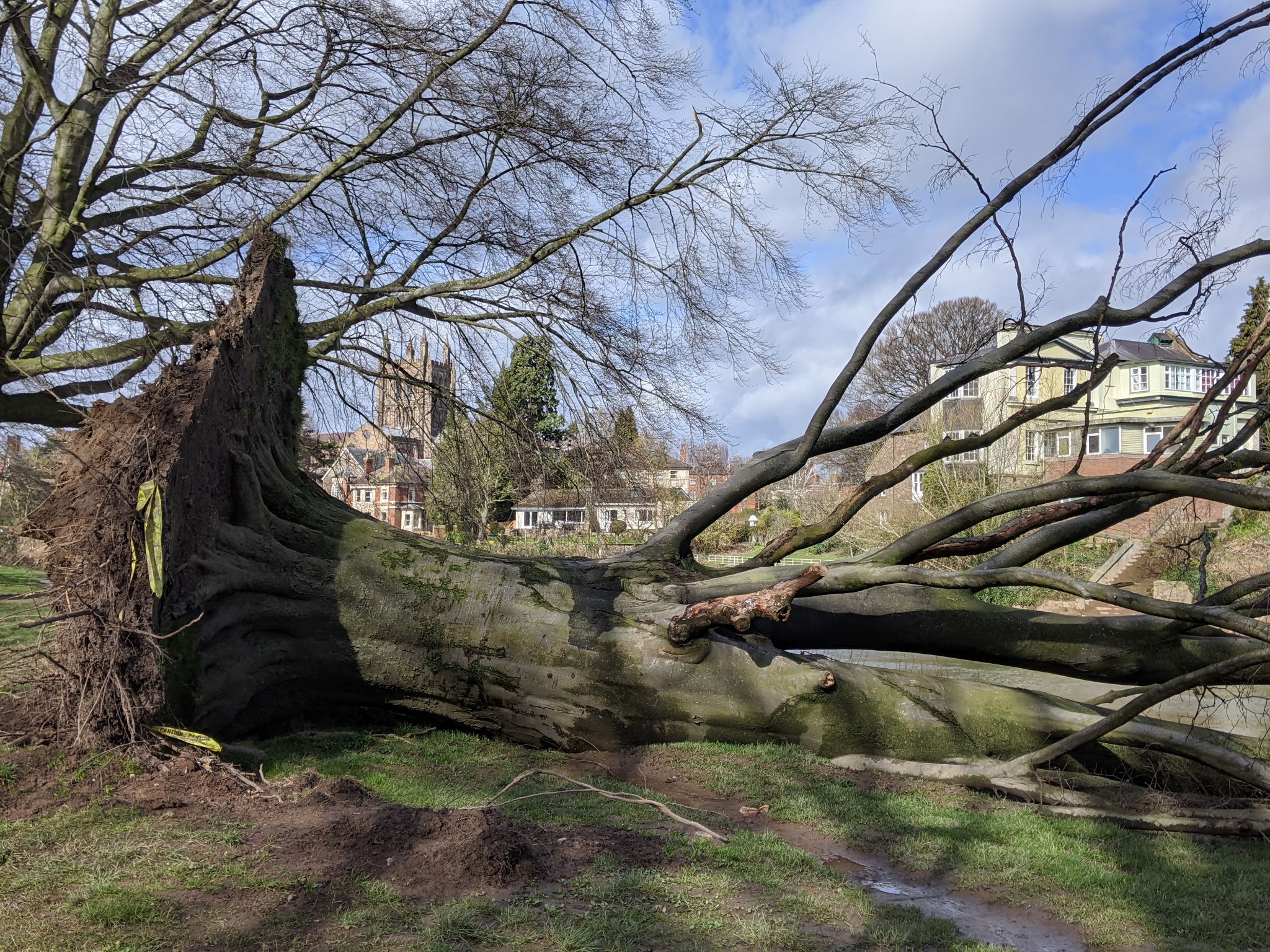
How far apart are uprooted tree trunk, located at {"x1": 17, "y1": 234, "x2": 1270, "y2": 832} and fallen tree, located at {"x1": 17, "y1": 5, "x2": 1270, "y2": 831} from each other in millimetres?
19

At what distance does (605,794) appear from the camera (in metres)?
5.37

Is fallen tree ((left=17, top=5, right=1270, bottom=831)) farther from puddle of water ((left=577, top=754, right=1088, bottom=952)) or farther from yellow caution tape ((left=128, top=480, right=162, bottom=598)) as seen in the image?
puddle of water ((left=577, top=754, right=1088, bottom=952))

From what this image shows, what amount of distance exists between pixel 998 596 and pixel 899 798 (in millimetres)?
16062

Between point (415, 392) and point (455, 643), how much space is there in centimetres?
589

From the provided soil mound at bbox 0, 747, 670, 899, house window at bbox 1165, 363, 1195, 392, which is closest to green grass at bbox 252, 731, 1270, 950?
soil mound at bbox 0, 747, 670, 899

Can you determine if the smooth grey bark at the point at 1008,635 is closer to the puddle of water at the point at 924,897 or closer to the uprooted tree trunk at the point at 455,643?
the uprooted tree trunk at the point at 455,643

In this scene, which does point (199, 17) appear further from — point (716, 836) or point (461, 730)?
point (716, 836)

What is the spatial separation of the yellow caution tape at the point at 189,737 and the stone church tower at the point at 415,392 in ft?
22.0

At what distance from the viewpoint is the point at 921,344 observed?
49.6m

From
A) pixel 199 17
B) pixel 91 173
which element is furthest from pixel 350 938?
pixel 199 17

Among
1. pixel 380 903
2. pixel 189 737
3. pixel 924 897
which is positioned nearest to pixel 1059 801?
pixel 924 897

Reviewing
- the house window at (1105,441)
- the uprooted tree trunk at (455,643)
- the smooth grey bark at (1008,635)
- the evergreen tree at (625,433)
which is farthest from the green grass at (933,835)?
the house window at (1105,441)

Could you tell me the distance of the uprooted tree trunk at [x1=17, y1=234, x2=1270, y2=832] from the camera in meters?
5.79

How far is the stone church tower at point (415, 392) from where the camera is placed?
11.4 meters
